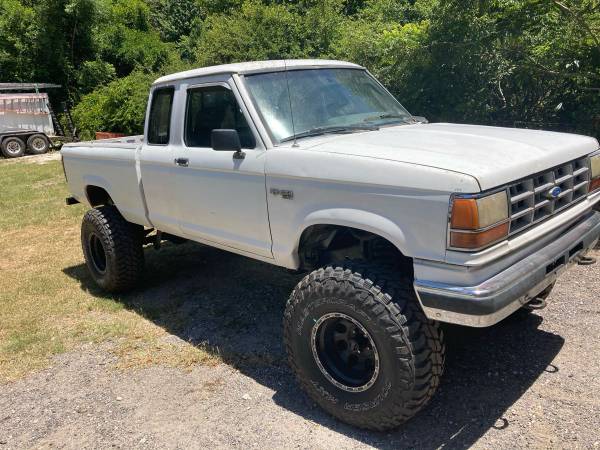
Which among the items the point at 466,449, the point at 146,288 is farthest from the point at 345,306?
the point at 146,288

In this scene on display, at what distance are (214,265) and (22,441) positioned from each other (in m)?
3.00

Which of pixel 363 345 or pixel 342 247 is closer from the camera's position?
pixel 363 345

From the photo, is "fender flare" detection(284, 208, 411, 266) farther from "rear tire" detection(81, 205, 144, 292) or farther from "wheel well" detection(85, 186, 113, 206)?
"wheel well" detection(85, 186, 113, 206)

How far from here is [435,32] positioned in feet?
25.7

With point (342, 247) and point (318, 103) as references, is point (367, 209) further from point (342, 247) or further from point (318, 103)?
point (318, 103)

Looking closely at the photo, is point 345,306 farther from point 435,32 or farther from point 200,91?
point 435,32

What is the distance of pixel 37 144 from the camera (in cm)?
1825

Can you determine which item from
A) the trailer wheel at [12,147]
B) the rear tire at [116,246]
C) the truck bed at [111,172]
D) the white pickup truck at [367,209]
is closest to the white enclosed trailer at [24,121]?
the trailer wheel at [12,147]

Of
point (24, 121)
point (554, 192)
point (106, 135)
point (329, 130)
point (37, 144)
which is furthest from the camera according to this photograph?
point (24, 121)

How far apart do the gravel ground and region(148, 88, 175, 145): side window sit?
1.61 metres

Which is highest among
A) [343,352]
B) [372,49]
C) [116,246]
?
[372,49]

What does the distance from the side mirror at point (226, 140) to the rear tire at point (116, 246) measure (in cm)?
209

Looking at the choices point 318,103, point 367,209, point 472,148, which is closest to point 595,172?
point 472,148

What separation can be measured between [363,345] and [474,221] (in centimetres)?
105
